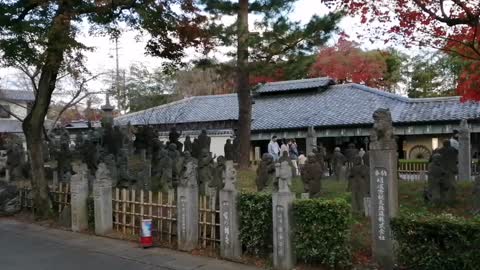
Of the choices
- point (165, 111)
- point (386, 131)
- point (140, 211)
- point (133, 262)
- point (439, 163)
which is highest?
point (165, 111)

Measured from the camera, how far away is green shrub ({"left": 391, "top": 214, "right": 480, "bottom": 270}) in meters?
6.02

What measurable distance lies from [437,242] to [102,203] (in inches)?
288

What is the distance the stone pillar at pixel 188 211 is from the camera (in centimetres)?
912

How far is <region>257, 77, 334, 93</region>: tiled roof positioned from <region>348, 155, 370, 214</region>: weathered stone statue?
20734 millimetres

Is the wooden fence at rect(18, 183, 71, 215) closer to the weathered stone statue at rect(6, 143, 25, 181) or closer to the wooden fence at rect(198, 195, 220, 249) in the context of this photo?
the wooden fence at rect(198, 195, 220, 249)

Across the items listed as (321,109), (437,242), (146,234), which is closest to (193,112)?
(321,109)

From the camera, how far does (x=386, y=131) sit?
727 cm

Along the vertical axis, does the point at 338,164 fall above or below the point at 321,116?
below

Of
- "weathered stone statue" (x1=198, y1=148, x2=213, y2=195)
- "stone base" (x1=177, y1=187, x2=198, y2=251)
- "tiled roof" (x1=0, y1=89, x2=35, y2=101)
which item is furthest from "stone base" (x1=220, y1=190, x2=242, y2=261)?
"tiled roof" (x1=0, y1=89, x2=35, y2=101)

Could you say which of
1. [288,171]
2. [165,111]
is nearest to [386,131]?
[288,171]

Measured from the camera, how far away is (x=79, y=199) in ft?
37.7

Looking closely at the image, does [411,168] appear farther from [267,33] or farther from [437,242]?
[437,242]

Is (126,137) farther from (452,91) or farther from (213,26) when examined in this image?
(452,91)

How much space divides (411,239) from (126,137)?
14.7 meters
